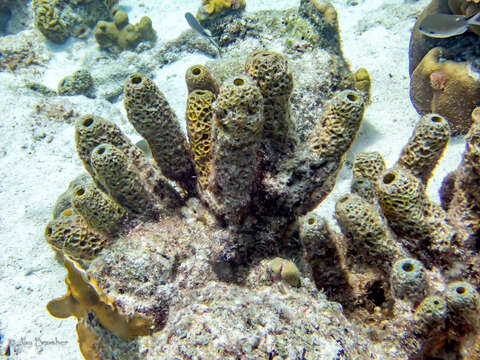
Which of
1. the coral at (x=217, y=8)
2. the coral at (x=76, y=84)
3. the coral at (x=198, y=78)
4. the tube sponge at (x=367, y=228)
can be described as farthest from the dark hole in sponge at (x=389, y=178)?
the coral at (x=76, y=84)

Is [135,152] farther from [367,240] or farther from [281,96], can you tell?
[367,240]

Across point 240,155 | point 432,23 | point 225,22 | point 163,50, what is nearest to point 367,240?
point 240,155

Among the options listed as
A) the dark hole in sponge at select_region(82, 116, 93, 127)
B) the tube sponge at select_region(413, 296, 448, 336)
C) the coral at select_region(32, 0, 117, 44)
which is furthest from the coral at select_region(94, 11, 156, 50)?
the tube sponge at select_region(413, 296, 448, 336)

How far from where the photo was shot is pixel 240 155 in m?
1.78

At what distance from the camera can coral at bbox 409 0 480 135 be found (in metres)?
3.84

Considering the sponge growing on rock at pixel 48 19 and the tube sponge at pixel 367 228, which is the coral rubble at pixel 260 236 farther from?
the sponge growing on rock at pixel 48 19

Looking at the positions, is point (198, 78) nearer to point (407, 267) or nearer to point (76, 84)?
point (407, 267)

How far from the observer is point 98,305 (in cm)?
174

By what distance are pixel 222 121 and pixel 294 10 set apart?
4115mm

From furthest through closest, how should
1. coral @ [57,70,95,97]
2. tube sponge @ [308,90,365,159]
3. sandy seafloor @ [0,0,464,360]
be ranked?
coral @ [57,70,95,97] < sandy seafloor @ [0,0,464,360] < tube sponge @ [308,90,365,159]

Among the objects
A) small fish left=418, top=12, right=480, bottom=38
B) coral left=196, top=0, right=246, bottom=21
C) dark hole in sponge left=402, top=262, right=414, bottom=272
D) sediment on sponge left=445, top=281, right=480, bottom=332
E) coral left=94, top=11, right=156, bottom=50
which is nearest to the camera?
sediment on sponge left=445, top=281, right=480, bottom=332

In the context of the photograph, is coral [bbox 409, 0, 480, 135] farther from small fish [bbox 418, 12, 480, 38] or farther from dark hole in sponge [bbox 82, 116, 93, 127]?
dark hole in sponge [bbox 82, 116, 93, 127]

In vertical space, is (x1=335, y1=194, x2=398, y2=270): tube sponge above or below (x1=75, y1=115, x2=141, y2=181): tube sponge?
below

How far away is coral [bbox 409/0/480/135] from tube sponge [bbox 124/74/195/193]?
3615 millimetres
